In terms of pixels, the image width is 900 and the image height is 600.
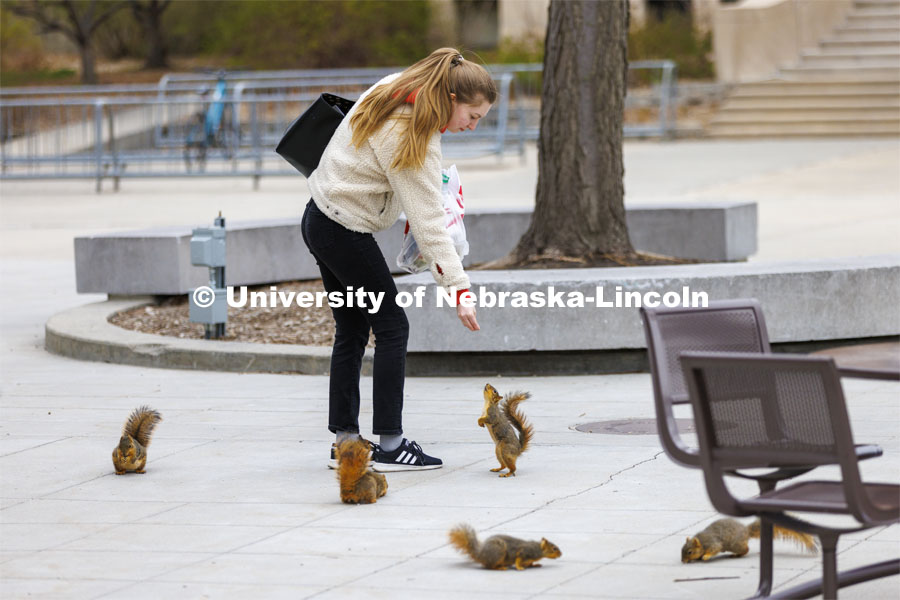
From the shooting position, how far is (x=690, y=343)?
4.47 metres

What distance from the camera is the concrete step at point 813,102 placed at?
1056 inches

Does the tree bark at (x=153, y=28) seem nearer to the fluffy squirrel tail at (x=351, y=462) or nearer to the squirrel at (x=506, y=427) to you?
the squirrel at (x=506, y=427)

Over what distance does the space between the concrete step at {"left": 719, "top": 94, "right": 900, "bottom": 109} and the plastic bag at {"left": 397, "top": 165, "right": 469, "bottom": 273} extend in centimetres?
2207

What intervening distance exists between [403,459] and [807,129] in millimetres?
21862

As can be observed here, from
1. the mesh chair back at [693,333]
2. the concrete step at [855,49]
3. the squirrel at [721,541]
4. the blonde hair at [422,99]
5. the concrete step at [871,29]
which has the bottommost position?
the squirrel at [721,541]

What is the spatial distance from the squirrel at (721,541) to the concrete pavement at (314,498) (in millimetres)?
43

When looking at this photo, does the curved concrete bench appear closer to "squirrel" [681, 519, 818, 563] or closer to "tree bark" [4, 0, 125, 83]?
"squirrel" [681, 519, 818, 563]

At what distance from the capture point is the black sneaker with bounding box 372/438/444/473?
19.9 ft

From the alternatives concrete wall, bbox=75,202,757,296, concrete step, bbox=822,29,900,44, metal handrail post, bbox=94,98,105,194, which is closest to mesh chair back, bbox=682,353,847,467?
concrete wall, bbox=75,202,757,296

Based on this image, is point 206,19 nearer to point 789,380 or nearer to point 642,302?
point 642,302

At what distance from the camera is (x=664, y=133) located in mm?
27859

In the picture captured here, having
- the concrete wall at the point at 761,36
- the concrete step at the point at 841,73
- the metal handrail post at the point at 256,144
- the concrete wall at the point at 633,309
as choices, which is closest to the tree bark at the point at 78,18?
the concrete wall at the point at 761,36

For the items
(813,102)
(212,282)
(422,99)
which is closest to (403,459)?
(422,99)

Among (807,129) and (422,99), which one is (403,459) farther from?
(807,129)
